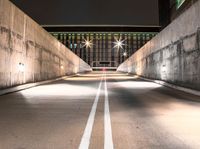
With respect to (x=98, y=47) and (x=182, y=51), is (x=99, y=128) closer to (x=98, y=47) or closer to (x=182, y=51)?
(x=182, y=51)

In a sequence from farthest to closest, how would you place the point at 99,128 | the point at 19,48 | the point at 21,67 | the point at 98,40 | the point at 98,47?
the point at 98,47 → the point at 98,40 → the point at 21,67 → the point at 19,48 → the point at 99,128

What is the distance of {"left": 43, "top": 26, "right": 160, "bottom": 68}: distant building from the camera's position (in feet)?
453

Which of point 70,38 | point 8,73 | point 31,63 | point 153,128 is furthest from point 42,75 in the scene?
point 70,38

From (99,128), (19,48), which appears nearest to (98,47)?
(19,48)

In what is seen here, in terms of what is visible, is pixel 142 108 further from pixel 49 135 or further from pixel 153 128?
pixel 49 135

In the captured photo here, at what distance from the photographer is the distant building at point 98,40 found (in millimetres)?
138125

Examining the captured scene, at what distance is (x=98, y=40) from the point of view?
139m

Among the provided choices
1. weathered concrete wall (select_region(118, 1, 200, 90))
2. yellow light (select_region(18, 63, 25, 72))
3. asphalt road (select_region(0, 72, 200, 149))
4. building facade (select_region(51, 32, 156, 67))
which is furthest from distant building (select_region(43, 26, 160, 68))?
asphalt road (select_region(0, 72, 200, 149))

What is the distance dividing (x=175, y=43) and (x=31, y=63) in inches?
422

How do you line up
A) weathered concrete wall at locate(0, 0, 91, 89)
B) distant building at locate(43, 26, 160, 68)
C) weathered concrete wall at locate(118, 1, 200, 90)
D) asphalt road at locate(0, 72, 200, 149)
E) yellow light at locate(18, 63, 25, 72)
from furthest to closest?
distant building at locate(43, 26, 160, 68) < yellow light at locate(18, 63, 25, 72) < weathered concrete wall at locate(118, 1, 200, 90) < weathered concrete wall at locate(0, 0, 91, 89) < asphalt road at locate(0, 72, 200, 149)

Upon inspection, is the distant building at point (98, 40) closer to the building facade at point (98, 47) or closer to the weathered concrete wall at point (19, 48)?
the building facade at point (98, 47)

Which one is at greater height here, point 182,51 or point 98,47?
point 98,47

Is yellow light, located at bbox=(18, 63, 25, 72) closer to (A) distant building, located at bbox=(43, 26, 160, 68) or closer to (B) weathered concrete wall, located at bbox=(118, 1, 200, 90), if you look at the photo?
(B) weathered concrete wall, located at bbox=(118, 1, 200, 90)

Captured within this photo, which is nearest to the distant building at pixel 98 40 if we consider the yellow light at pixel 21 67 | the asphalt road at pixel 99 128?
the yellow light at pixel 21 67
